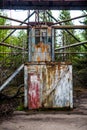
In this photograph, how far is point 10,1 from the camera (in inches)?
394

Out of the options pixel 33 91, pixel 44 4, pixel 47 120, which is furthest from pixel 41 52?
pixel 47 120

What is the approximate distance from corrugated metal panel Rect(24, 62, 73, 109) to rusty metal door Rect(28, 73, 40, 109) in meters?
0.03

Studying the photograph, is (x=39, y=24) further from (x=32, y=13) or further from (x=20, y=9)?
(x=32, y=13)

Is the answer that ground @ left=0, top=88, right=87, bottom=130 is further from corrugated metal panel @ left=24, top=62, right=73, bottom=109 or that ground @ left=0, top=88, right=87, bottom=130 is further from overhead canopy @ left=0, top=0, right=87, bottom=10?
overhead canopy @ left=0, top=0, right=87, bottom=10

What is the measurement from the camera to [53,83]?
29.2ft

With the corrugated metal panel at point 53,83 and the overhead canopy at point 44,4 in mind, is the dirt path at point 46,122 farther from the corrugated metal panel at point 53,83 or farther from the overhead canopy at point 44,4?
the overhead canopy at point 44,4

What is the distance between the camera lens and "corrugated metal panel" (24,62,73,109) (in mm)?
8773

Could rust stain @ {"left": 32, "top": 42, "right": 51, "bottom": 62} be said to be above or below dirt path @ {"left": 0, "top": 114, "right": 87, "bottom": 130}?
above

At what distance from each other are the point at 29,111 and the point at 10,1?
3823 mm

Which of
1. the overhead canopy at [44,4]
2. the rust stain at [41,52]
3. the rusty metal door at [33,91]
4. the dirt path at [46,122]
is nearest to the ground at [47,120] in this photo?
the dirt path at [46,122]

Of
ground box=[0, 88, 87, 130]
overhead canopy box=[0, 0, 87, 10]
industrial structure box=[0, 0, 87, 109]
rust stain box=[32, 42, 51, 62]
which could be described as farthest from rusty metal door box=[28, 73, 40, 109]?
overhead canopy box=[0, 0, 87, 10]

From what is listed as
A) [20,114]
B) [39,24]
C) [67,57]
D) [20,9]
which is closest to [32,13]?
[20,9]

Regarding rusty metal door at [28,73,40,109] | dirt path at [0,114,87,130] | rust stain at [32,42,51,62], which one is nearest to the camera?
dirt path at [0,114,87,130]

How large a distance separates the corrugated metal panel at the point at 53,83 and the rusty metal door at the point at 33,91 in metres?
0.03
